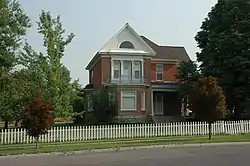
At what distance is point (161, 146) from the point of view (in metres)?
20.9

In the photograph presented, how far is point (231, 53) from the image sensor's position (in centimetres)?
3538

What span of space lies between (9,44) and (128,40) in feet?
56.5

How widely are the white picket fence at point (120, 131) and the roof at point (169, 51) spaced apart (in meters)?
17.5

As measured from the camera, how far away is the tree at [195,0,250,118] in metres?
33.8

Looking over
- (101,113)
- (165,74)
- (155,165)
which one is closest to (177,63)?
(165,74)

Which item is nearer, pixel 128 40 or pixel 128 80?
pixel 128 80

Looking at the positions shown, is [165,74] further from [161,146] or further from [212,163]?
[212,163]

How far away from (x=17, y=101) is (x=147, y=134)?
8.74 metres

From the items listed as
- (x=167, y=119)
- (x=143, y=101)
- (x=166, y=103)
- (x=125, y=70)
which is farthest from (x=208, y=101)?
(x=166, y=103)

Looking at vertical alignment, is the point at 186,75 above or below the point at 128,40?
below

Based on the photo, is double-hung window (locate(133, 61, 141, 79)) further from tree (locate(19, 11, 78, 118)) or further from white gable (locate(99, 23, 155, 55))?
tree (locate(19, 11, 78, 118))

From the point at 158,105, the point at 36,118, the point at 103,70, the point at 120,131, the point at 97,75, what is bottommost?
the point at 120,131

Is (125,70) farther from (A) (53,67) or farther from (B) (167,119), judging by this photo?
(A) (53,67)

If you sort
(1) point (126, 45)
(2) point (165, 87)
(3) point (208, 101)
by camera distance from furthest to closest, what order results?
(2) point (165, 87), (1) point (126, 45), (3) point (208, 101)
